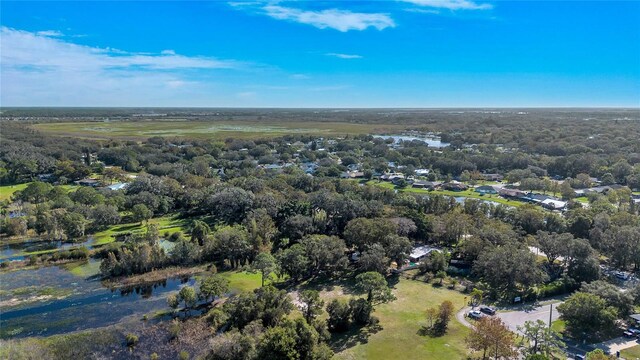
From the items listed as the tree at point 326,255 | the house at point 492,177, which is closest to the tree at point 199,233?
the tree at point 326,255

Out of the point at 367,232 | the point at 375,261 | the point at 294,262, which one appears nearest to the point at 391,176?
the point at 367,232

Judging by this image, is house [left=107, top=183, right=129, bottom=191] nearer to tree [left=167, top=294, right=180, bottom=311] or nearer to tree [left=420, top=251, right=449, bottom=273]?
tree [left=167, top=294, right=180, bottom=311]

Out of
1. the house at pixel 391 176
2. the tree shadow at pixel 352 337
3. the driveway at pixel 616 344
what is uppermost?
the house at pixel 391 176

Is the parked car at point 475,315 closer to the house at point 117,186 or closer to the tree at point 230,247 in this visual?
the tree at point 230,247

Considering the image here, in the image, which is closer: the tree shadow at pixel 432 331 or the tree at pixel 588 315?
the tree at pixel 588 315

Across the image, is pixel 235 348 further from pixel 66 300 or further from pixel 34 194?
pixel 34 194

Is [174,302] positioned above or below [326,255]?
below
